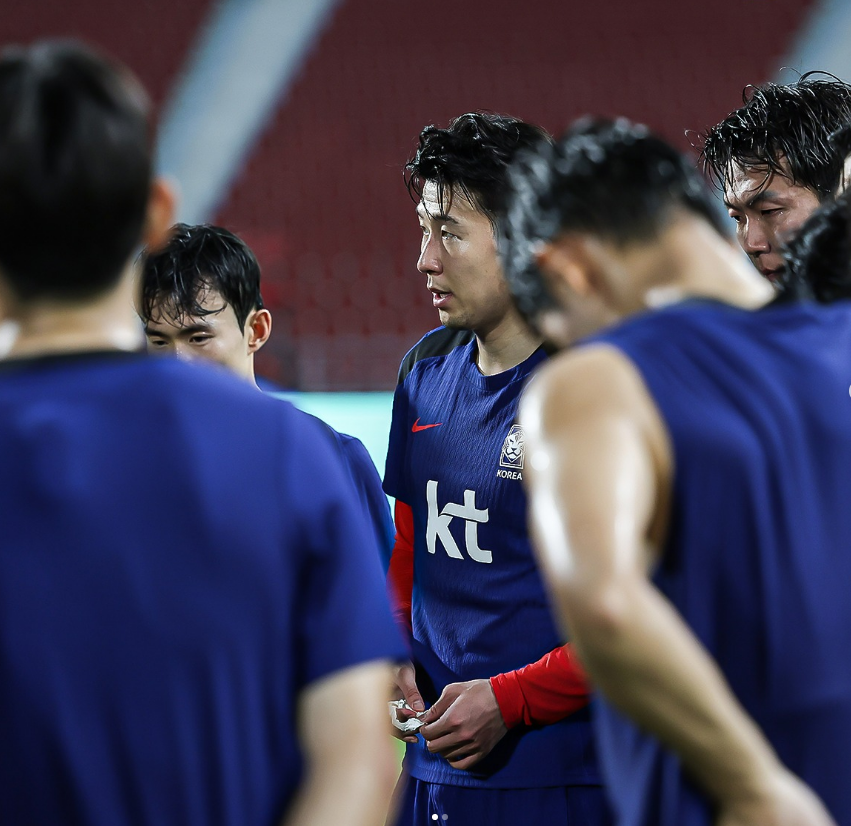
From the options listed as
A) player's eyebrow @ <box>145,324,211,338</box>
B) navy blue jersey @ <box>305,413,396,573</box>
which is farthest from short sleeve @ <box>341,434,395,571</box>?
player's eyebrow @ <box>145,324,211,338</box>

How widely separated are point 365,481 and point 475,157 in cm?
77

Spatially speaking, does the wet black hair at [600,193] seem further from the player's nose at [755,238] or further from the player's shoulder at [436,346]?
the player's shoulder at [436,346]

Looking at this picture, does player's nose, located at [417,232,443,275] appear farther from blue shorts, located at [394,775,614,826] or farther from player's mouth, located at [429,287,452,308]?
blue shorts, located at [394,775,614,826]

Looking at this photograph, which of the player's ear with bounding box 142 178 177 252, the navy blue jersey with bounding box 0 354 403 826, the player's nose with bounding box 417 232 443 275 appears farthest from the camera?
the player's nose with bounding box 417 232 443 275

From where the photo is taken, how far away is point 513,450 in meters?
2.17

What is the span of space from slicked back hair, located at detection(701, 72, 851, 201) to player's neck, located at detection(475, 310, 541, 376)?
0.61 metres

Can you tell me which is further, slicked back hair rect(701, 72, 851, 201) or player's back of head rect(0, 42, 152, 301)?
slicked back hair rect(701, 72, 851, 201)

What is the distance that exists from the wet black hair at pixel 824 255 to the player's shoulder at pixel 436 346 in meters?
0.92

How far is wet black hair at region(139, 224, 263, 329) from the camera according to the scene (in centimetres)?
255

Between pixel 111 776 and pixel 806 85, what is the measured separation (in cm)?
231

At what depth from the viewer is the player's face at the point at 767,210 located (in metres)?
2.31

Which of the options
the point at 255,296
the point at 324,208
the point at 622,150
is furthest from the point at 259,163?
the point at 622,150

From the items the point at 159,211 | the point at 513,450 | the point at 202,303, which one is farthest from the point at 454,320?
the point at 159,211

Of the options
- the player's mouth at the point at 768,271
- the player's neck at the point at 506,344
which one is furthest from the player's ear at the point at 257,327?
the player's mouth at the point at 768,271
